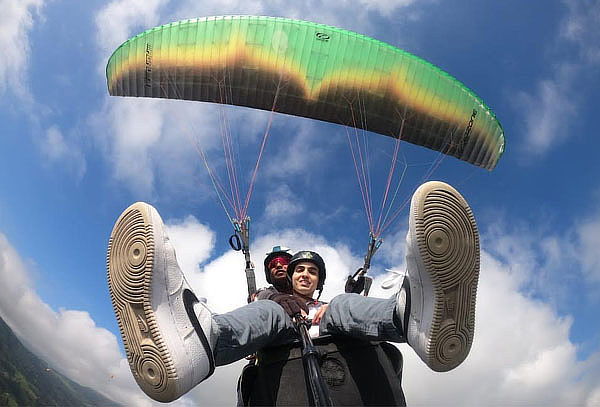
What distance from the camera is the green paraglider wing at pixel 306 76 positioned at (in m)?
4.48

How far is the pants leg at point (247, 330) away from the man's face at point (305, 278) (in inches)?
20.8

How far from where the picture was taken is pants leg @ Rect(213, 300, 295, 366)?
181cm

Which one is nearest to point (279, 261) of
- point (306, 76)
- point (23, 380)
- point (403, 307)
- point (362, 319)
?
point (362, 319)

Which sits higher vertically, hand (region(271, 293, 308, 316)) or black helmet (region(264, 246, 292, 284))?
black helmet (region(264, 246, 292, 284))

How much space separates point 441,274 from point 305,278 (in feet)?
3.72

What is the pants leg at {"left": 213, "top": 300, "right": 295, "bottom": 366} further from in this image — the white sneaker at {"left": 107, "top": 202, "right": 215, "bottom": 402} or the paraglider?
the paraglider

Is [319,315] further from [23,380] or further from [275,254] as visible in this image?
[23,380]

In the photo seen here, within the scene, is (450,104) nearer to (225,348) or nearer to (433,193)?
(433,193)

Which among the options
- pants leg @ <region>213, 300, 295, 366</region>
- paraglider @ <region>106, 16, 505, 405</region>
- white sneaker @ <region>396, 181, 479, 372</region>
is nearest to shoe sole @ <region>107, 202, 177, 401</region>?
pants leg @ <region>213, 300, 295, 366</region>

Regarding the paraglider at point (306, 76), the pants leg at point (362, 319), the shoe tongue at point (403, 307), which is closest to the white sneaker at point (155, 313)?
the pants leg at point (362, 319)

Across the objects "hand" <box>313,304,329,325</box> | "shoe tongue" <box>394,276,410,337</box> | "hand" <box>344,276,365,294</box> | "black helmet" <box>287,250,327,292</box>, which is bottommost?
"shoe tongue" <box>394,276,410,337</box>

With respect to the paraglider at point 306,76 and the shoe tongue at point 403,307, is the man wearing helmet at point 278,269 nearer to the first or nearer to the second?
the shoe tongue at point 403,307

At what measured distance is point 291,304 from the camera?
7.64ft

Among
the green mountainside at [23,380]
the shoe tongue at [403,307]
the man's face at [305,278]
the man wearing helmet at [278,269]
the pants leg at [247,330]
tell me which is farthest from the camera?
the green mountainside at [23,380]
